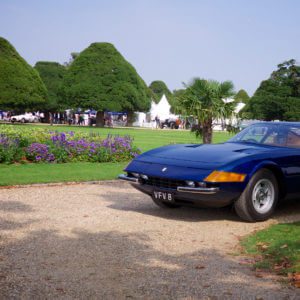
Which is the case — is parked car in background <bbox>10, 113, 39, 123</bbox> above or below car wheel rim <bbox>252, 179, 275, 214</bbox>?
above

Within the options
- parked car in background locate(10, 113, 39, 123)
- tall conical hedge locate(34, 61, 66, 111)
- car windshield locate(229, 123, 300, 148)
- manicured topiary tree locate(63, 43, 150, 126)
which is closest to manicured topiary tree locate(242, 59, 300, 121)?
manicured topiary tree locate(63, 43, 150, 126)

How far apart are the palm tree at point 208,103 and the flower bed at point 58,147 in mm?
2199

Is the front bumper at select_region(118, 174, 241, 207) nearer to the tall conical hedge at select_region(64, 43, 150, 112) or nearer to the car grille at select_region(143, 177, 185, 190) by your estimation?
the car grille at select_region(143, 177, 185, 190)

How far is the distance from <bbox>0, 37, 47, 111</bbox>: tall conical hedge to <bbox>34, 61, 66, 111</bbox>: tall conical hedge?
21.7ft

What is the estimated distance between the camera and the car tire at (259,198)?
6.63 metres

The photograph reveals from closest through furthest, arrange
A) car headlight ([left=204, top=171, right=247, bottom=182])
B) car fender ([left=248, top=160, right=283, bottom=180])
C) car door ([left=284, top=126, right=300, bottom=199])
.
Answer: car headlight ([left=204, top=171, right=247, bottom=182]) → car fender ([left=248, top=160, right=283, bottom=180]) → car door ([left=284, top=126, right=300, bottom=199])

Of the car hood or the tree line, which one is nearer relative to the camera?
the car hood

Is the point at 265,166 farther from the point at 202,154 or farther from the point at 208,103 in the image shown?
the point at 208,103

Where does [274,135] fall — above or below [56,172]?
above

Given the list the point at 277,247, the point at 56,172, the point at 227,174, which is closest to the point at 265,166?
the point at 227,174

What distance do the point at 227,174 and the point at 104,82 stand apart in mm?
52043

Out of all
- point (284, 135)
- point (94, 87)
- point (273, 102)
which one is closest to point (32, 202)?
point (284, 135)

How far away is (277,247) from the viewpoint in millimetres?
5355

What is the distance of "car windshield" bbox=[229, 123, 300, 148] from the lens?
24.9ft
